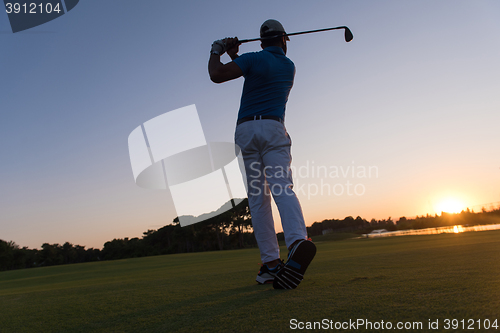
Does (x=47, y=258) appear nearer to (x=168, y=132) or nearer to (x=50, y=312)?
(x=168, y=132)

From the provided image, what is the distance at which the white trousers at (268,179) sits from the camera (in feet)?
7.50

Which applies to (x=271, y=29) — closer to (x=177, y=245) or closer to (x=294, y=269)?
(x=294, y=269)

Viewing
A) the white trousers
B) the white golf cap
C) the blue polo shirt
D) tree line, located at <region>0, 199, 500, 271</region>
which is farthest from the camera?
tree line, located at <region>0, 199, 500, 271</region>

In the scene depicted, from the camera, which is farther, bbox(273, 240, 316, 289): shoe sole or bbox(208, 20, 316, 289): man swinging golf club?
bbox(208, 20, 316, 289): man swinging golf club

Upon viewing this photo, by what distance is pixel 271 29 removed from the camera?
2.75 metres

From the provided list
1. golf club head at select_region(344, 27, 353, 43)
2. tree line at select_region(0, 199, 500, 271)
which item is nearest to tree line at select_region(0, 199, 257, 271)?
tree line at select_region(0, 199, 500, 271)

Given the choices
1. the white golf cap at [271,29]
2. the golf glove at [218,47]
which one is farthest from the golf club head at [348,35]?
the golf glove at [218,47]

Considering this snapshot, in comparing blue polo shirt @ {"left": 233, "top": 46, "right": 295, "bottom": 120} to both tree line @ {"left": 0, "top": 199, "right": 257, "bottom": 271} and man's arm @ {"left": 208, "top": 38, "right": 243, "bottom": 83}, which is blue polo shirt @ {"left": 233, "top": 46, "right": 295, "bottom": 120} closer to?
man's arm @ {"left": 208, "top": 38, "right": 243, "bottom": 83}

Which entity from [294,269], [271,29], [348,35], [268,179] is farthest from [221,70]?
[348,35]

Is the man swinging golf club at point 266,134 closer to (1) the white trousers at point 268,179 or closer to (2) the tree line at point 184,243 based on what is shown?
(1) the white trousers at point 268,179

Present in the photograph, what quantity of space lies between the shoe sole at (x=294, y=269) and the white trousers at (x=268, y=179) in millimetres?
180

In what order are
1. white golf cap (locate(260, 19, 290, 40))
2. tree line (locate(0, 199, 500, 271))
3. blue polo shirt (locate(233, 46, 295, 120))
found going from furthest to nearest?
tree line (locate(0, 199, 500, 271))
white golf cap (locate(260, 19, 290, 40))
blue polo shirt (locate(233, 46, 295, 120))

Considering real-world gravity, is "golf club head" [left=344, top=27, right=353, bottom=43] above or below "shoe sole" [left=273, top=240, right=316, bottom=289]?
above

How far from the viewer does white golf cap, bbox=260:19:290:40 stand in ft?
9.02
